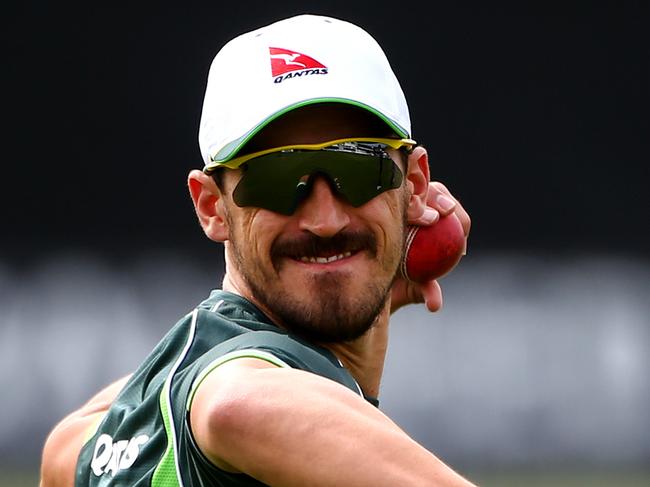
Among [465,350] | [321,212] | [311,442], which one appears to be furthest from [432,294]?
[465,350]

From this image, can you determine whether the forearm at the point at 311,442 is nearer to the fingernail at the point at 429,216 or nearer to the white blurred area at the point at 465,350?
the fingernail at the point at 429,216

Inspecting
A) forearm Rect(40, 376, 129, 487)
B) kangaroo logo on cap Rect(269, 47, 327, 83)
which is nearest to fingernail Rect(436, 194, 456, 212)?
kangaroo logo on cap Rect(269, 47, 327, 83)

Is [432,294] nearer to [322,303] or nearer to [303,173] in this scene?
[322,303]

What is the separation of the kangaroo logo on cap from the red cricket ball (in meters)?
0.66

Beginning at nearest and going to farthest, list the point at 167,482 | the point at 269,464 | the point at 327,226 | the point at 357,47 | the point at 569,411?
1. the point at 269,464
2. the point at 167,482
3. the point at 327,226
4. the point at 357,47
5. the point at 569,411

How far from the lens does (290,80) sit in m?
2.51

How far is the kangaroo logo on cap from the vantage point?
253 cm

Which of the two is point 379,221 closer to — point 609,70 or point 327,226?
point 327,226

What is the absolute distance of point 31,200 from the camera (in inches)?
416

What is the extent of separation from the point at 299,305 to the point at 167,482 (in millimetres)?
450

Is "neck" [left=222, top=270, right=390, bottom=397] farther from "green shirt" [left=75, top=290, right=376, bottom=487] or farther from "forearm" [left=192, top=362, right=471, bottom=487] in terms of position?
"forearm" [left=192, top=362, right=471, bottom=487]

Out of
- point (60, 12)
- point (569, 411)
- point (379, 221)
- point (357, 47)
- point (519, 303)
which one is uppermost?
point (357, 47)

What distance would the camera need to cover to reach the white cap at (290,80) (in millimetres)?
2500

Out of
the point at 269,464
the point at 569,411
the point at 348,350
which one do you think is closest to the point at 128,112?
the point at 569,411
